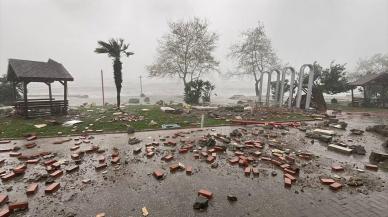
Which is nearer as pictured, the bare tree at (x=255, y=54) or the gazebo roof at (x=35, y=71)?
the gazebo roof at (x=35, y=71)

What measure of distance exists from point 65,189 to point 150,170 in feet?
6.41

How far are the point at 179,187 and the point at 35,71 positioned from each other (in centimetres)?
1488

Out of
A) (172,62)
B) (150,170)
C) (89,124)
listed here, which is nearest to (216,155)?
(150,170)

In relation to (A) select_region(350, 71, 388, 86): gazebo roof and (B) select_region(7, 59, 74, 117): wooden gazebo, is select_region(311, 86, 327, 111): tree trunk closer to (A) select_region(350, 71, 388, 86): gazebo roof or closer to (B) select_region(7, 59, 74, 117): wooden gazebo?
(A) select_region(350, 71, 388, 86): gazebo roof

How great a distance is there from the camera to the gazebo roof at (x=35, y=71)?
14307 mm

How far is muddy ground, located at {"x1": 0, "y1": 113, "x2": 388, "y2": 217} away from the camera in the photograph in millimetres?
4211

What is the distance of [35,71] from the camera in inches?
594

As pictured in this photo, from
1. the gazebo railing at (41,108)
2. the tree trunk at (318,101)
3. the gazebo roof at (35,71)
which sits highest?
the gazebo roof at (35,71)

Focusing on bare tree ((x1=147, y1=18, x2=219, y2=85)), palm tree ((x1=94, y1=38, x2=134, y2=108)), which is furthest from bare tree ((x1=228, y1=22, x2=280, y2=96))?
palm tree ((x1=94, y1=38, x2=134, y2=108))

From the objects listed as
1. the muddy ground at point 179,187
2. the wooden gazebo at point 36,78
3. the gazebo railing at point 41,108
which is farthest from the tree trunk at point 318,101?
the gazebo railing at point 41,108

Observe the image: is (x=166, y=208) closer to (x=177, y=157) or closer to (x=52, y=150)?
(x=177, y=157)

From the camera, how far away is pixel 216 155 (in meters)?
7.16

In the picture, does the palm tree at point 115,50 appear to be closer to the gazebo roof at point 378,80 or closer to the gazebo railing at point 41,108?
the gazebo railing at point 41,108

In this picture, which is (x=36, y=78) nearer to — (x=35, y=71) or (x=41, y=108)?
(x=35, y=71)
